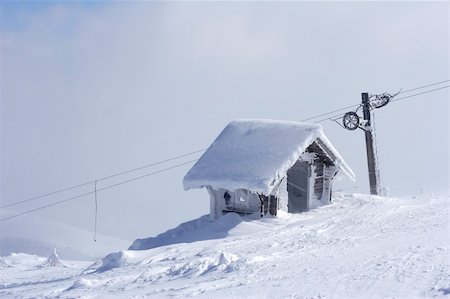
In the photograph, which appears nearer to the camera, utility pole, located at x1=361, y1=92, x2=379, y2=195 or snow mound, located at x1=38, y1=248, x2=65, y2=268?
snow mound, located at x1=38, y1=248, x2=65, y2=268

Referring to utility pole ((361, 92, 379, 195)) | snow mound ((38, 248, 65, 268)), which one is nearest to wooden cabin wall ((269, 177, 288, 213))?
utility pole ((361, 92, 379, 195))

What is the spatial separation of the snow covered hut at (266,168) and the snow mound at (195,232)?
1019mm

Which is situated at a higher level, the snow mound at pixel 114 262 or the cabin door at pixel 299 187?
the cabin door at pixel 299 187

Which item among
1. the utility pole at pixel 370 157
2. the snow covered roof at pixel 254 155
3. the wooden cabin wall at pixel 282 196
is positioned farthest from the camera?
the utility pole at pixel 370 157

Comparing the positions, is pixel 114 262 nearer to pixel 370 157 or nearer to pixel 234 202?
pixel 234 202

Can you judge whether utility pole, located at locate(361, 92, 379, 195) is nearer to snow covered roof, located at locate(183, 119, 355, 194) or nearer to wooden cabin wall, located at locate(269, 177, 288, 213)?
snow covered roof, located at locate(183, 119, 355, 194)

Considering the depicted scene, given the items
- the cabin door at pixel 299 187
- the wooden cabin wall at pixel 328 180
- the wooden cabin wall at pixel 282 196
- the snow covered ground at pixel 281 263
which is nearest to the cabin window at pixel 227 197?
the snow covered ground at pixel 281 263

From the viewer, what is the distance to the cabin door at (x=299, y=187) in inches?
955

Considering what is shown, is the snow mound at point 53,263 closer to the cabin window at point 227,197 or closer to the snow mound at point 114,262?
the snow mound at point 114,262

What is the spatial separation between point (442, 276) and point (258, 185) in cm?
971

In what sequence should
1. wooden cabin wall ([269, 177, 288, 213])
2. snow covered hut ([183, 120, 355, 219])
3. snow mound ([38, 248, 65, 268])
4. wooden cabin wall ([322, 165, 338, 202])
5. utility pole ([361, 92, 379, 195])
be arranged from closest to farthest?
snow mound ([38, 248, 65, 268]) → snow covered hut ([183, 120, 355, 219]) → wooden cabin wall ([269, 177, 288, 213]) → wooden cabin wall ([322, 165, 338, 202]) → utility pole ([361, 92, 379, 195])

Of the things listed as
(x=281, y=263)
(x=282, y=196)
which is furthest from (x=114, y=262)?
(x=282, y=196)

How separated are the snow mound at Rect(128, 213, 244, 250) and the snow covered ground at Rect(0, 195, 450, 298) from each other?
47mm

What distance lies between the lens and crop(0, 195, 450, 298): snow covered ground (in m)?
11.6
